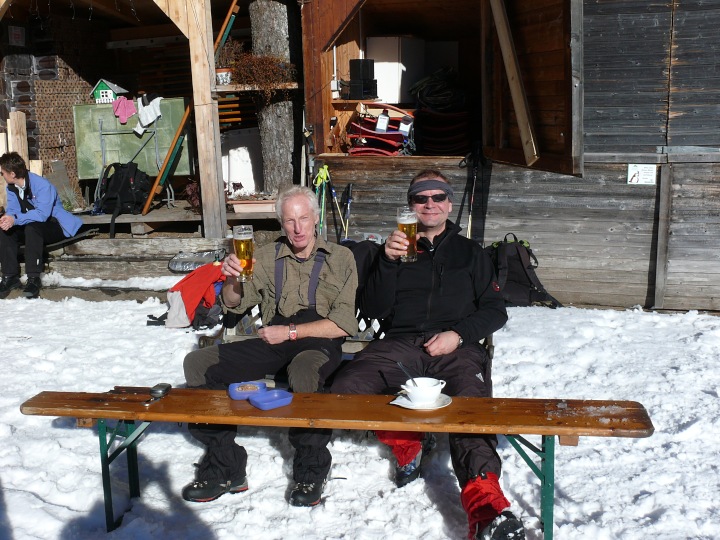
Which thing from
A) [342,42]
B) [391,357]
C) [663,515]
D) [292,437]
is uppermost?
[342,42]

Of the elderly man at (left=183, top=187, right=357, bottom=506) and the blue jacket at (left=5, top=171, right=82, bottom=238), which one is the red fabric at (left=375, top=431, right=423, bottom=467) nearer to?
the elderly man at (left=183, top=187, right=357, bottom=506)

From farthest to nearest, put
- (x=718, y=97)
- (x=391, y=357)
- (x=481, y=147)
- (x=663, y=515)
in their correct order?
(x=481, y=147)
(x=718, y=97)
(x=391, y=357)
(x=663, y=515)

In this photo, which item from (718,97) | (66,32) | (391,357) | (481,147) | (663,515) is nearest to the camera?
(663,515)

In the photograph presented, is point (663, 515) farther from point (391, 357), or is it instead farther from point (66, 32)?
point (66, 32)

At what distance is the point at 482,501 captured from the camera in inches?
130

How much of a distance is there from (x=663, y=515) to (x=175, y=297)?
466 centimetres

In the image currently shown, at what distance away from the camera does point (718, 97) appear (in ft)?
22.8

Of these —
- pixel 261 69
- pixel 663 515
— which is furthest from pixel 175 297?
pixel 663 515

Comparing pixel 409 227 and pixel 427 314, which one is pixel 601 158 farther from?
pixel 409 227

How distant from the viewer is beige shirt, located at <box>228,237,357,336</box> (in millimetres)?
4371

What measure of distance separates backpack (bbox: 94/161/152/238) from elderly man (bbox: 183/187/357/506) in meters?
5.34

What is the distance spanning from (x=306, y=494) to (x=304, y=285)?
3.92 ft

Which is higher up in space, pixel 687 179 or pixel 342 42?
pixel 342 42

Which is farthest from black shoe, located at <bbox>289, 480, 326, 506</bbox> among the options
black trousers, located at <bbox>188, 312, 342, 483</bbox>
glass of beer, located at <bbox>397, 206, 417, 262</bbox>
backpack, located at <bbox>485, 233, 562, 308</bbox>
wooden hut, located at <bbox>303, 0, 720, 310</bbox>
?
backpack, located at <bbox>485, 233, 562, 308</bbox>
